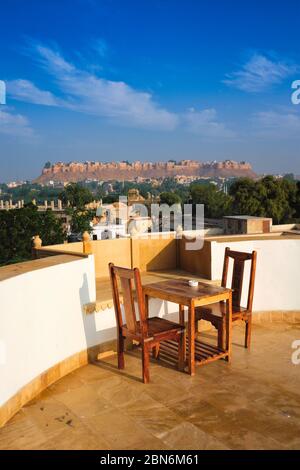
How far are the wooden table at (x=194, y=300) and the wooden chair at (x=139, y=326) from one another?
0.56 ft

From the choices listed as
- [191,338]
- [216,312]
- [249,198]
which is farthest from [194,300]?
[249,198]

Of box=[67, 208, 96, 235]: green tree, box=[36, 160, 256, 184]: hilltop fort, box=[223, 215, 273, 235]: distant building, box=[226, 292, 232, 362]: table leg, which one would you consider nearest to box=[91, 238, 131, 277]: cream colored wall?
box=[226, 292, 232, 362]: table leg

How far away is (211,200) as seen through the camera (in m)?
44.7

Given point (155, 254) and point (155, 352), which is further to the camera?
point (155, 254)

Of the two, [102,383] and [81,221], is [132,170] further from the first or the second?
[102,383]

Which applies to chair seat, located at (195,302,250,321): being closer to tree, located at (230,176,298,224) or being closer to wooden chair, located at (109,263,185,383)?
wooden chair, located at (109,263,185,383)

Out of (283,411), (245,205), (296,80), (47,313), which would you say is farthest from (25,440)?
(245,205)

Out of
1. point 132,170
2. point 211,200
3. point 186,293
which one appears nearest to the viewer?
point 186,293

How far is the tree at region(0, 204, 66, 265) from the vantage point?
80.3ft

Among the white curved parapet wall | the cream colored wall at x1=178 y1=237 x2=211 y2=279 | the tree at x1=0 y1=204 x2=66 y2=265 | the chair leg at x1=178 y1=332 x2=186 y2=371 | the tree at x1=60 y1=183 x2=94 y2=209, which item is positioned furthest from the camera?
the tree at x1=60 y1=183 x2=94 y2=209

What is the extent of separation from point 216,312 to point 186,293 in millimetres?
767

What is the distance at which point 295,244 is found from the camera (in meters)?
5.81

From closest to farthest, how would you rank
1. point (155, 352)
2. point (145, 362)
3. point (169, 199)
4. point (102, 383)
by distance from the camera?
point (145, 362), point (102, 383), point (155, 352), point (169, 199)

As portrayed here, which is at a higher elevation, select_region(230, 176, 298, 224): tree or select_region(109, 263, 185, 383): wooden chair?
select_region(230, 176, 298, 224): tree
